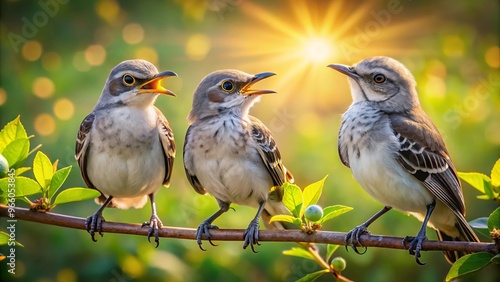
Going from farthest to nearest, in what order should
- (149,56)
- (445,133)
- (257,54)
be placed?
(257,54) → (149,56) → (445,133)

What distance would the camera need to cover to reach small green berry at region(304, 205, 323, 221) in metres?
4.06

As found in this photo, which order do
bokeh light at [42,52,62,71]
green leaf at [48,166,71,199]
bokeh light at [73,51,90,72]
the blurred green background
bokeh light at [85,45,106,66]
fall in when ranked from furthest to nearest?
bokeh light at [42,52,62,71] < bokeh light at [85,45,106,66] < bokeh light at [73,51,90,72] < the blurred green background < green leaf at [48,166,71,199]

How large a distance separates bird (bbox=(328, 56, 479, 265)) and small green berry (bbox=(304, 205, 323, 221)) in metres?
0.67

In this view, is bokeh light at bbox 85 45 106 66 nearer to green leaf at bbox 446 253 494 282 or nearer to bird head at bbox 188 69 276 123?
bird head at bbox 188 69 276 123

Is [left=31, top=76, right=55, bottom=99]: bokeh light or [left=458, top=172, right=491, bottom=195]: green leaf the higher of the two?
[left=458, top=172, right=491, bottom=195]: green leaf

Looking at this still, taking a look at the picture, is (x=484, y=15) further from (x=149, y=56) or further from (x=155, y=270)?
(x=155, y=270)

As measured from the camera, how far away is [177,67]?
8.99 meters

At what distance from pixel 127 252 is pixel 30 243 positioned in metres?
1.40

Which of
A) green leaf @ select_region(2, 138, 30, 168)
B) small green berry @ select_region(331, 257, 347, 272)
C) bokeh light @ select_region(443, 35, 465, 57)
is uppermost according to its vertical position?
bokeh light @ select_region(443, 35, 465, 57)

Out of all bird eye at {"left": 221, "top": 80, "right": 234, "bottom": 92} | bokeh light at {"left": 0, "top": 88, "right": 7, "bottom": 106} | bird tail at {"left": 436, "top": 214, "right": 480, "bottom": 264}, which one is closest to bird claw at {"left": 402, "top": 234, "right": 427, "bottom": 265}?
bird tail at {"left": 436, "top": 214, "right": 480, "bottom": 264}

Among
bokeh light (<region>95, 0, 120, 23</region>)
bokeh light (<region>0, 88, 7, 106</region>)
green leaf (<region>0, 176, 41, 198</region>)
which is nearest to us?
green leaf (<region>0, 176, 41, 198</region>)

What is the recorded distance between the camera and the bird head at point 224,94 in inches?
218

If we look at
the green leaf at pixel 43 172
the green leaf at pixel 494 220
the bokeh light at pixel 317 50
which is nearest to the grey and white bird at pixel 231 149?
the green leaf at pixel 43 172

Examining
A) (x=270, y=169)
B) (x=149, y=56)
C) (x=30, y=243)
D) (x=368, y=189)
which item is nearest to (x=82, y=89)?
(x=149, y=56)
